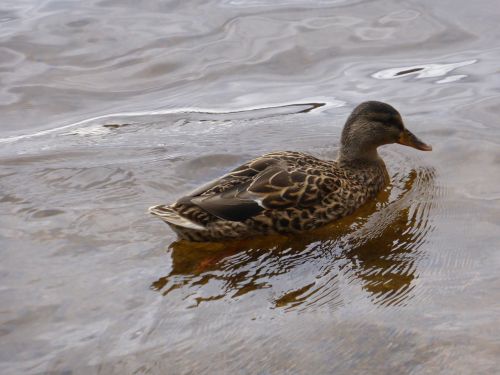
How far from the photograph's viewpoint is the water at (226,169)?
458cm

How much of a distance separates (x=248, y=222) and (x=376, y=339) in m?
1.80

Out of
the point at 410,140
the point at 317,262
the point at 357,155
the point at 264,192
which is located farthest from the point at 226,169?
the point at 317,262

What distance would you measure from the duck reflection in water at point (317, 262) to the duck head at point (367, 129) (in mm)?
681

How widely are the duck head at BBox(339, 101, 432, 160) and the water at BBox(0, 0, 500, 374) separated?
1.36 ft

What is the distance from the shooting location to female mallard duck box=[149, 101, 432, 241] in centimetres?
598

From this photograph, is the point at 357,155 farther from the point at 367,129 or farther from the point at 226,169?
the point at 226,169

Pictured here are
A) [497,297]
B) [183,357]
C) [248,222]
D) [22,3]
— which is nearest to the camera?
[183,357]

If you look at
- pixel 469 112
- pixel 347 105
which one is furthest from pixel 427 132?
pixel 347 105

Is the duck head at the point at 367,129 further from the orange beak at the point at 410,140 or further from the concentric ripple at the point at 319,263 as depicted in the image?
the concentric ripple at the point at 319,263

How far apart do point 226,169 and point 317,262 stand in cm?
204

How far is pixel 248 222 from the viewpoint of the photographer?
6.03 meters

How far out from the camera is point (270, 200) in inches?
240

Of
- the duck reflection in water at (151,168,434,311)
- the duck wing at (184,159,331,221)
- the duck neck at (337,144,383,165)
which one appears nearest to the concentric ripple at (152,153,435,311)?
the duck reflection in water at (151,168,434,311)

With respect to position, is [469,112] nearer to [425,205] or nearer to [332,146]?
[332,146]
